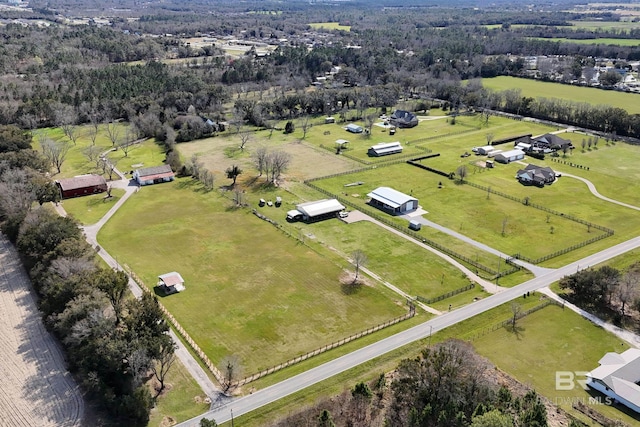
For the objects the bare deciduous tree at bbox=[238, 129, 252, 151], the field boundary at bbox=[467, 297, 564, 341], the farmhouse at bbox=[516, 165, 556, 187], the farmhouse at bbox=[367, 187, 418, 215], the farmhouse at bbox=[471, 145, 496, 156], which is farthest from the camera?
the bare deciduous tree at bbox=[238, 129, 252, 151]

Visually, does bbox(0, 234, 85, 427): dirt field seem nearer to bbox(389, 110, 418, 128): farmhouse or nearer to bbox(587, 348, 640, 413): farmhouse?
bbox(587, 348, 640, 413): farmhouse

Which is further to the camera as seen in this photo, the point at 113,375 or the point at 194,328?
the point at 194,328

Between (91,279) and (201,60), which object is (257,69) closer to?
(201,60)

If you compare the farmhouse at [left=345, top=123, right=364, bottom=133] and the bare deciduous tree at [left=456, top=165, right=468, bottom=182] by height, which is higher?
the bare deciduous tree at [left=456, top=165, right=468, bottom=182]

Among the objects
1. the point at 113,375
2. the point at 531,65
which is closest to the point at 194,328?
the point at 113,375

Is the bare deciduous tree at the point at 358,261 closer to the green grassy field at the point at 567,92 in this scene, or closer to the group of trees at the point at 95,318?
the group of trees at the point at 95,318

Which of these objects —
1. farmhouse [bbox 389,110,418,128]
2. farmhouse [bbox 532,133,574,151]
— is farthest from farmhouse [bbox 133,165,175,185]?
farmhouse [bbox 532,133,574,151]

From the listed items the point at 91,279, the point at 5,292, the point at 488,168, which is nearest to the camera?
the point at 91,279
